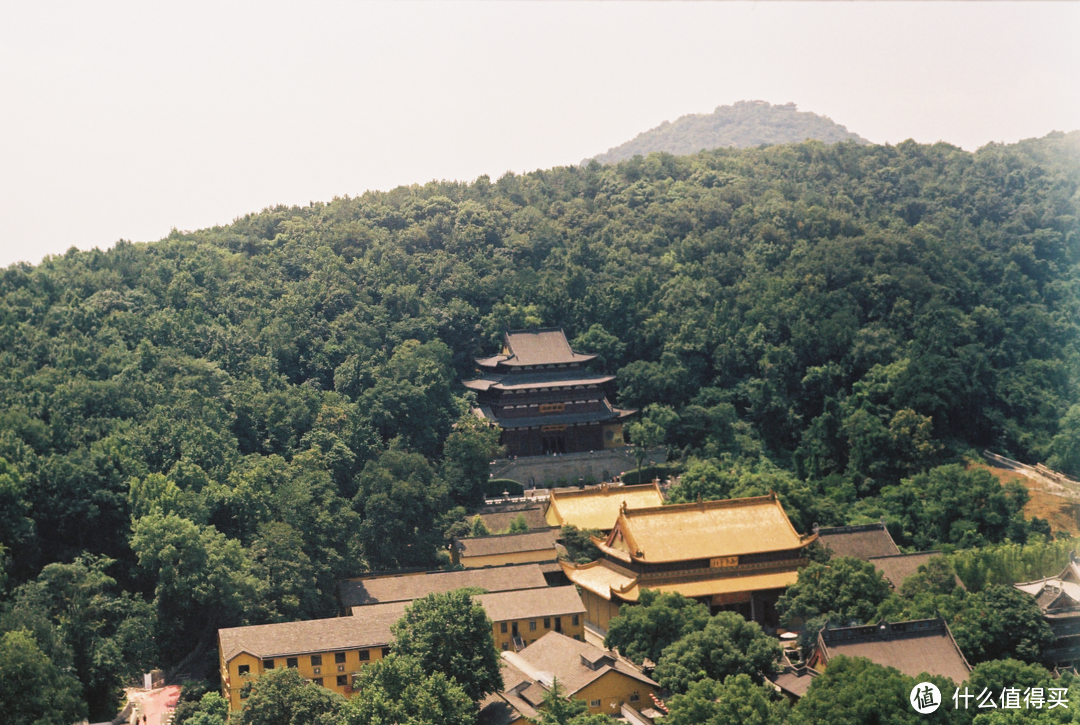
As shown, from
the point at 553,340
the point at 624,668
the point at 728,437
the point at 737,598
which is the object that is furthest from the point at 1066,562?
the point at 553,340

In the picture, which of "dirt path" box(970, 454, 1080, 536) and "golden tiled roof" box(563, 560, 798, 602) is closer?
"golden tiled roof" box(563, 560, 798, 602)

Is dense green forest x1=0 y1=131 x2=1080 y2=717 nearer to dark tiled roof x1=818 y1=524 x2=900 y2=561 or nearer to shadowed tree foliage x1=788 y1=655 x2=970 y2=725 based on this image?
dark tiled roof x1=818 y1=524 x2=900 y2=561

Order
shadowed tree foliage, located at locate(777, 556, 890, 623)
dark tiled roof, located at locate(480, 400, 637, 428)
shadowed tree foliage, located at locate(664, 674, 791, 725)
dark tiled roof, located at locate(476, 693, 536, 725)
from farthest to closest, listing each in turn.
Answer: dark tiled roof, located at locate(480, 400, 637, 428), shadowed tree foliage, located at locate(777, 556, 890, 623), dark tiled roof, located at locate(476, 693, 536, 725), shadowed tree foliage, located at locate(664, 674, 791, 725)

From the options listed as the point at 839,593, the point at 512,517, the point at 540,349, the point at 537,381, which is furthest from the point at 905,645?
the point at 540,349

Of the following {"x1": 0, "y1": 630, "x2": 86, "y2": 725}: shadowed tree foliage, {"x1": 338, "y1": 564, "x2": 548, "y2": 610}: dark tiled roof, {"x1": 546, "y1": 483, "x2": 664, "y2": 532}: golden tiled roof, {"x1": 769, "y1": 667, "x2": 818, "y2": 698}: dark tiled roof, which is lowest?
{"x1": 769, "y1": 667, "x2": 818, "y2": 698}: dark tiled roof

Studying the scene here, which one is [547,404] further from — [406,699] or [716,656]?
[406,699]

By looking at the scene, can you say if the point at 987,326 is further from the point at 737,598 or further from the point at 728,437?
the point at 737,598

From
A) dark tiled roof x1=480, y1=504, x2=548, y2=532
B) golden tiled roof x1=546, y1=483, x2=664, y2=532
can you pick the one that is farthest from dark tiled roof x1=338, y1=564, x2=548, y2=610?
dark tiled roof x1=480, y1=504, x2=548, y2=532
